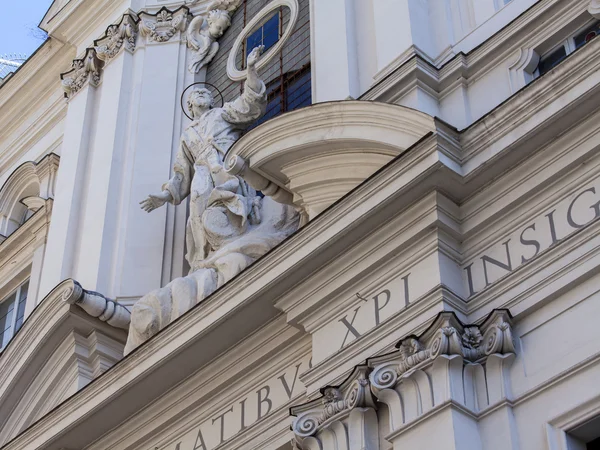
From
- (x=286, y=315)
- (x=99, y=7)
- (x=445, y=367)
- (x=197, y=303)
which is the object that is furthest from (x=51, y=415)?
(x=99, y=7)

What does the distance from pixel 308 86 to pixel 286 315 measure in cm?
370

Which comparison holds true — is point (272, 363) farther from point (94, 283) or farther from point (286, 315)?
point (94, 283)

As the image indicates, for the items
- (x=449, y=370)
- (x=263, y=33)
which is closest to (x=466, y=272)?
(x=449, y=370)

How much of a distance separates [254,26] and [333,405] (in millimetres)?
6819

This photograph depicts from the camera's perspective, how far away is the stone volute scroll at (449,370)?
8.97 metres

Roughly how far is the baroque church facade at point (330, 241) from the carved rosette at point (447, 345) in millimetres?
16

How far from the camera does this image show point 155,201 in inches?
517

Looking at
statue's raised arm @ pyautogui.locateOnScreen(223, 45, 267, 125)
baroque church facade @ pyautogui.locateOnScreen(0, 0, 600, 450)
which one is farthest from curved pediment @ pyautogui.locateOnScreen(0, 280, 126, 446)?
statue's raised arm @ pyautogui.locateOnScreen(223, 45, 267, 125)

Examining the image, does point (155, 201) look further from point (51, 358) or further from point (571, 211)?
point (571, 211)

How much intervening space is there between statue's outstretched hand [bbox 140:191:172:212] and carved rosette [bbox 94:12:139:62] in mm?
3435

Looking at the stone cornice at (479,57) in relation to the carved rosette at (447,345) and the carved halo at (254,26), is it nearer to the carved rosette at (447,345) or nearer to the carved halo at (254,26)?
the carved rosette at (447,345)

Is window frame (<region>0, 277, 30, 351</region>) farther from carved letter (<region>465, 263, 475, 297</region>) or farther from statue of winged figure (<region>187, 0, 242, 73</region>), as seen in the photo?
carved letter (<region>465, 263, 475, 297</region>)

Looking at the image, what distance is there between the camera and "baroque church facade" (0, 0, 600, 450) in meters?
9.11

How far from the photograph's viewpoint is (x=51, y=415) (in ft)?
39.2
